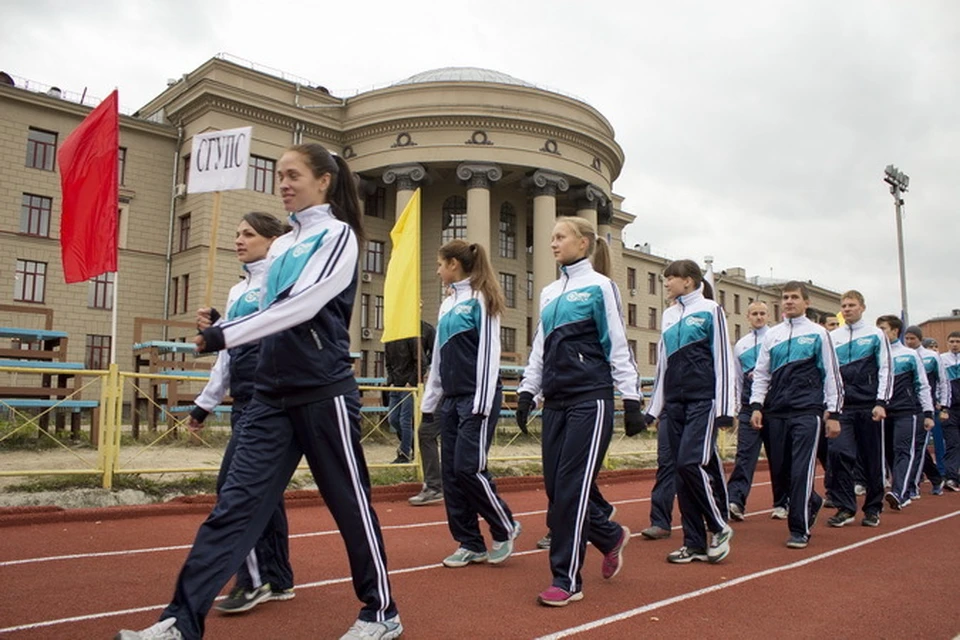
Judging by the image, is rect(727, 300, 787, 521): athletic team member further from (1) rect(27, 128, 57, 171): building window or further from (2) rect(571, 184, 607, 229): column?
(2) rect(571, 184, 607, 229): column

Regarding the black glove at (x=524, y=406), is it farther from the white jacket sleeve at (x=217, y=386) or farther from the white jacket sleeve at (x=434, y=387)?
the white jacket sleeve at (x=217, y=386)

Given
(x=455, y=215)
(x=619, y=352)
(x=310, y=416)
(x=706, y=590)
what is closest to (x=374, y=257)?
(x=455, y=215)

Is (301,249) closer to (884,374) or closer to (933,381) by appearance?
(884,374)

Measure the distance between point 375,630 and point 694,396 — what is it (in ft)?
12.0

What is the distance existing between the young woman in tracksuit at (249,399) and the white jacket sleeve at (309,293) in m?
1.06

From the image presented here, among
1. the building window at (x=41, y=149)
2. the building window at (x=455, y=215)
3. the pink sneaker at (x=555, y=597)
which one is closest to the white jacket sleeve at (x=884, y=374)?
the pink sneaker at (x=555, y=597)

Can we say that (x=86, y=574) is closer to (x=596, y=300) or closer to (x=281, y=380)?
(x=281, y=380)

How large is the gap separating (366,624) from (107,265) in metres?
7.20

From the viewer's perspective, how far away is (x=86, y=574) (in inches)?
220

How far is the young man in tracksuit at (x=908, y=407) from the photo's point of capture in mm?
10727

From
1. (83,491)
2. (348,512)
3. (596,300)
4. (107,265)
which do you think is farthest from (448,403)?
(107,265)

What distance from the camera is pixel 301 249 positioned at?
12.6ft

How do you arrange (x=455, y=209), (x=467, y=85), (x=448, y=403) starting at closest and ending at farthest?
(x=448, y=403) < (x=467, y=85) < (x=455, y=209)

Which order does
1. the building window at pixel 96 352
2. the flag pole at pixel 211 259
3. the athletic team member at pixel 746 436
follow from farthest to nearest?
the building window at pixel 96 352, the athletic team member at pixel 746 436, the flag pole at pixel 211 259
